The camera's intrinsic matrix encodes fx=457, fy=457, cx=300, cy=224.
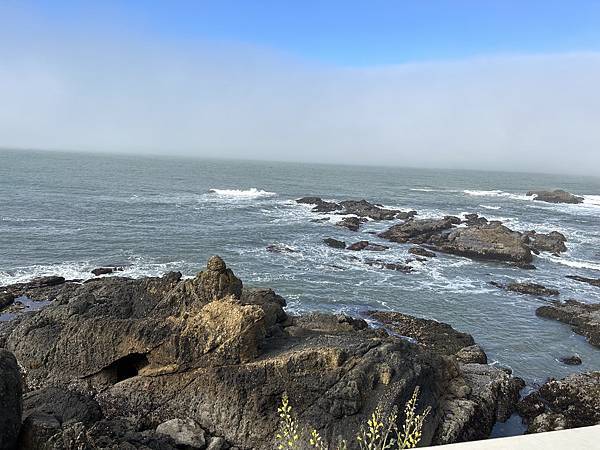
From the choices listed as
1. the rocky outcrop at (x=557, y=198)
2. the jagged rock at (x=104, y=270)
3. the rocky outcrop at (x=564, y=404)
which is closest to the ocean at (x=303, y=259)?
the jagged rock at (x=104, y=270)

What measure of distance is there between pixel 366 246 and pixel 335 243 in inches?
138

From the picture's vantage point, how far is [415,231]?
58.6 m

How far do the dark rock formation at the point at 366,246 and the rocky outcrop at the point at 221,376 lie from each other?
29.5 meters

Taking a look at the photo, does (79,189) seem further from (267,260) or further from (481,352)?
(481,352)

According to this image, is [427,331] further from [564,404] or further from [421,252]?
[421,252]

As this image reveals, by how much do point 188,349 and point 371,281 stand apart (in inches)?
943

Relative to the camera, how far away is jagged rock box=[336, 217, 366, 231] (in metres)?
62.4

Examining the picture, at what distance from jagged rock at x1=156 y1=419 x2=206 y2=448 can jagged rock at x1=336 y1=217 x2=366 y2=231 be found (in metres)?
47.2

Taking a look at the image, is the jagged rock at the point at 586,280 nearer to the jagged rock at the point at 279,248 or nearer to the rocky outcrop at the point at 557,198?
the jagged rock at the point at 279,248

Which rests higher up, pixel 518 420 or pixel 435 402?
pixel 435 402

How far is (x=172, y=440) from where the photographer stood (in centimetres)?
1552

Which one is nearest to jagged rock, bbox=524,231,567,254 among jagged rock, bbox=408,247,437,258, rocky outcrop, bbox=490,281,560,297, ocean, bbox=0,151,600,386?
ocean, bbox=0,151,600,386

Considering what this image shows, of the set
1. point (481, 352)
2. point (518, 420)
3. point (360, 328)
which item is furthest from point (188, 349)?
point (481, 352)

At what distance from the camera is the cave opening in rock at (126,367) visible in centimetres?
1903
